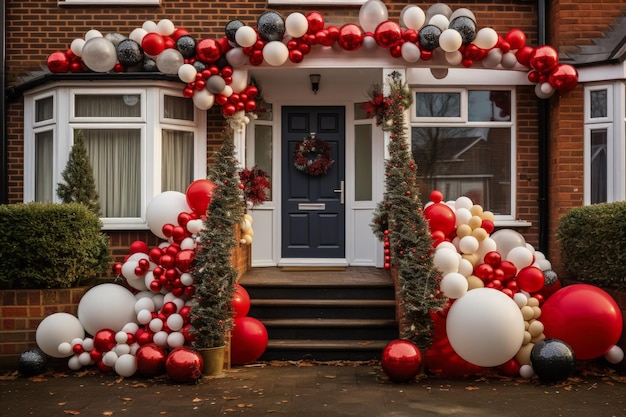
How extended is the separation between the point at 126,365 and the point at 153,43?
3856 millimetres

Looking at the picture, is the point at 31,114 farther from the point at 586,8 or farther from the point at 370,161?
the point at 586,8

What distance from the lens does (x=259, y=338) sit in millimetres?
7555

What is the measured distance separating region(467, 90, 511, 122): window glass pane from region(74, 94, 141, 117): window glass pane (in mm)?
4421

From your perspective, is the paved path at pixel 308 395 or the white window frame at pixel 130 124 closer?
the paved path at pixel 308 395

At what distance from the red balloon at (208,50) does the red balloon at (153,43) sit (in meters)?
0.46

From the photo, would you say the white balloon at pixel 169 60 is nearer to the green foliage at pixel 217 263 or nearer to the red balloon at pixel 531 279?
the green foliage at pixel 217 263

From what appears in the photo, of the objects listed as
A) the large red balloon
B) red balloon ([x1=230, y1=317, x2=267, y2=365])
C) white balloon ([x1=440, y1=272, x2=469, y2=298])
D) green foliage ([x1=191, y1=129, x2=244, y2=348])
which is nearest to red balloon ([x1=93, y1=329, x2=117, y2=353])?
green foliage ([x1=191, y1=129, x2=244, y2=348])

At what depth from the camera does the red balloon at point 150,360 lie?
6.87 metres

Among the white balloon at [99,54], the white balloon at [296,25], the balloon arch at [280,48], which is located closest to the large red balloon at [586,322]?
the balloon arch at [280,48]

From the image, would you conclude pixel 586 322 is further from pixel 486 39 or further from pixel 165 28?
pixel 165 28

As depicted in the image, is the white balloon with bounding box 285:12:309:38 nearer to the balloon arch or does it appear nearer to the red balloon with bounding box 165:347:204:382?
the balloon arch

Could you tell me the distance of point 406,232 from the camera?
745cm

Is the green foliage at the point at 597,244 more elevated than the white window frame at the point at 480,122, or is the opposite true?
the white window frame at the point at 480,122

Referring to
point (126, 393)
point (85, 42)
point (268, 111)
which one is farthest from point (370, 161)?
point (126, 393)
